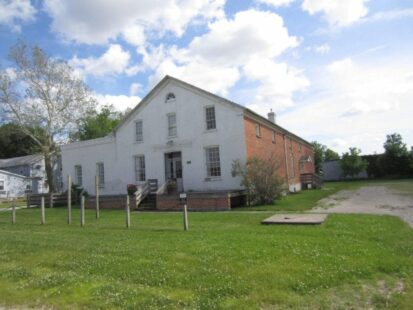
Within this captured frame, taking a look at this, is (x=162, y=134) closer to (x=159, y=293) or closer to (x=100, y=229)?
(x=100, y=229)

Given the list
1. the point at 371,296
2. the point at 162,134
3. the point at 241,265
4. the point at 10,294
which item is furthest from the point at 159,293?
the point at 162,134

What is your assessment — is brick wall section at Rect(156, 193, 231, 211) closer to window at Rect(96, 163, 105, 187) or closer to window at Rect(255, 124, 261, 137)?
window at Rect(255, 124, 261, 137)

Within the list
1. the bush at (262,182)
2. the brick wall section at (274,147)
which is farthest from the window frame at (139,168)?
the bush at (262,182)

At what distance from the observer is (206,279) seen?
18.8 ft

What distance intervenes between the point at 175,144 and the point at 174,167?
1589 millimetres

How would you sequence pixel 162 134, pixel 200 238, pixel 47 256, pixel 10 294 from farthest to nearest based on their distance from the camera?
pixel 162 134, pixel 200 238, pixel 47 256, pixel 10 294

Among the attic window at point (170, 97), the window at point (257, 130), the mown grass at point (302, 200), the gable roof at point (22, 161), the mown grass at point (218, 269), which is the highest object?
the attic window at point (170, 97)

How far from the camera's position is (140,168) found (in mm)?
24766

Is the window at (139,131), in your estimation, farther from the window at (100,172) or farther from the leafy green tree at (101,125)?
the leafy green tree at (101,125)

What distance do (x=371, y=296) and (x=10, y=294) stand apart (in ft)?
18.2

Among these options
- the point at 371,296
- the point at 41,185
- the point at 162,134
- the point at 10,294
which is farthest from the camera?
the point at 41,185

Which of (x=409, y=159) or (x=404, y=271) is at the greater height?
(x=409, y=159)

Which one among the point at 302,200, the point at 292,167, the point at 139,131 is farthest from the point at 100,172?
the point at 292,167

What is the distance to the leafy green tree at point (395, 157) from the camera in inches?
1671
